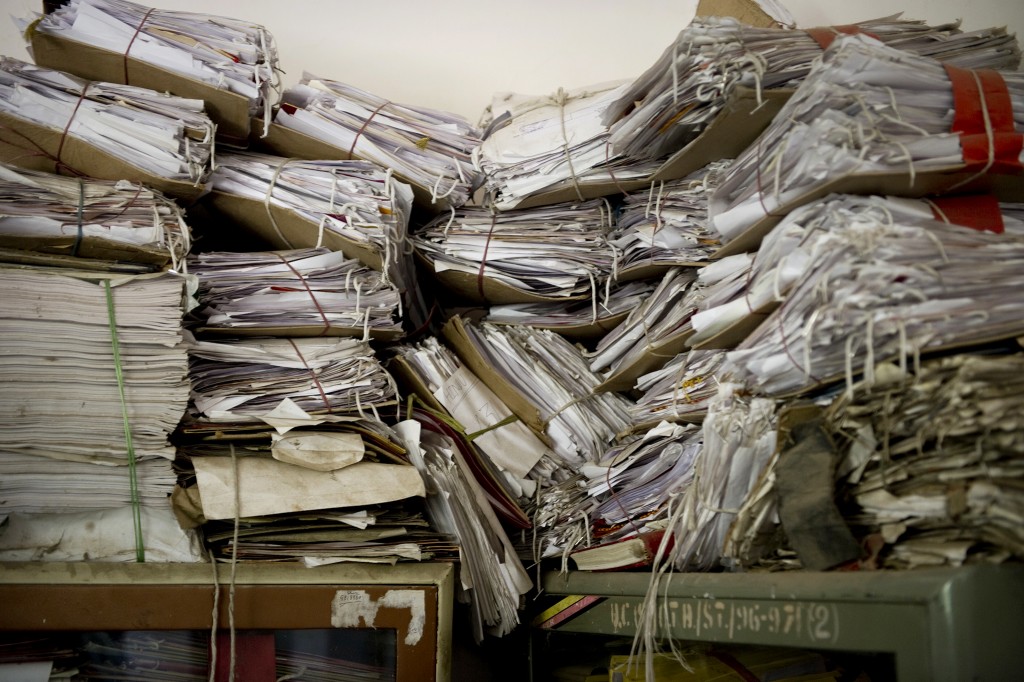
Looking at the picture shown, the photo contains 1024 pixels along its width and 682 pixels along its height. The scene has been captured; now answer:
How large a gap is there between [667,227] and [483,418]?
62 centimetres

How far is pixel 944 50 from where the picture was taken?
59.6 inches

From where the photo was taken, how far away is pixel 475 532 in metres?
1.93

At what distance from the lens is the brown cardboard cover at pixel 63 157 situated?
1.74m

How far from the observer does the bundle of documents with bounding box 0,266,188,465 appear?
163 centimetres

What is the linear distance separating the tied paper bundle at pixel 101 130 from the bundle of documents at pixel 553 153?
66 cm

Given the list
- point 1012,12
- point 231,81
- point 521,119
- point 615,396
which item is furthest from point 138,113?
point 1012,12

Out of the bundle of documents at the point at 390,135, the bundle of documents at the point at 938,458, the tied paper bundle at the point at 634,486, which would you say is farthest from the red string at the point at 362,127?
the bundle of documents at the point at 938,458

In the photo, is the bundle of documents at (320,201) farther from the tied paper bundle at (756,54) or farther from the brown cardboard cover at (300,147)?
the tied paper bundle at (756,54)

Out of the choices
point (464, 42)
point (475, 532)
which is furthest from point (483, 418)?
point (464, 42)

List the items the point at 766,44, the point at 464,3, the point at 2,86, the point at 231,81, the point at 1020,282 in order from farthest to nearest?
the point at 464,3, the point at 231,81, the point at 2,86, the point at 766,44, the point at 1020,282

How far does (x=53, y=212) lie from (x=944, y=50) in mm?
1672

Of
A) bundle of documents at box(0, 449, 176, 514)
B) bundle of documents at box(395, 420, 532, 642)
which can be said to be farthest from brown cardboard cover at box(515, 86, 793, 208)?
bundle of documents at box(0, 449, 176, 514)

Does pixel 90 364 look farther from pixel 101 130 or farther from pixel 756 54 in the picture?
pixel 756 54

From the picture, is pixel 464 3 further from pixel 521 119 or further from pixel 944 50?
pixel 944 50
